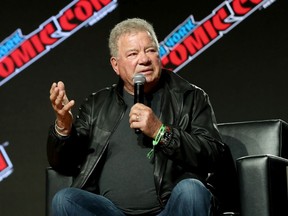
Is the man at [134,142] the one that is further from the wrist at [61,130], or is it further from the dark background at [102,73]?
the dark background at [102,73]

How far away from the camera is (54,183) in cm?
243

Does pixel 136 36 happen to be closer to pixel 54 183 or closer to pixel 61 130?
pixel 61 130

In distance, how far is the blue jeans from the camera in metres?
1.87

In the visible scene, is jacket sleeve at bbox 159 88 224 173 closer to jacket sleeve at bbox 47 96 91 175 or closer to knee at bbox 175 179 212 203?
knee at bbox 175 179 212 203

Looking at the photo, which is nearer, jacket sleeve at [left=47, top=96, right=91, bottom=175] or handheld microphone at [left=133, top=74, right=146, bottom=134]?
handheld microphone at [left=133, top=74, right=146, bottom=134]

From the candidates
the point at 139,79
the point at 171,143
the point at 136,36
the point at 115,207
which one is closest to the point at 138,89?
the point at 139,79

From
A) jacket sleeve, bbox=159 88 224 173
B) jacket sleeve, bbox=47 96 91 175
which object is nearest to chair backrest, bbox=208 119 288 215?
jacket sleeve, bbox=159 88 224 173

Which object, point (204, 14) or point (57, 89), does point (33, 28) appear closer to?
point (204, 14)

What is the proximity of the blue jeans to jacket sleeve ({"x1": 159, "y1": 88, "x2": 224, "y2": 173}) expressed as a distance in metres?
0.13

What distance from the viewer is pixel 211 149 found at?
6.88ft

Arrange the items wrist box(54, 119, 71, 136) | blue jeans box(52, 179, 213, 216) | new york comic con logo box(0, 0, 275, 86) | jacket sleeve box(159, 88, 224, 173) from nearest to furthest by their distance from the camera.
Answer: blue jeans box(52, 179, 213, 216) → jacket sleeve box(159, 88, 224, 173) → wrist box(54, 119, 71, 136) → new york comic con logo box(0, 0, 275, 86)

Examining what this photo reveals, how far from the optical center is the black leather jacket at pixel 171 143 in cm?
206

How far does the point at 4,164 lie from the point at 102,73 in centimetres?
85

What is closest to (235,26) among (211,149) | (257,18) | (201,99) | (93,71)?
(257,18)
